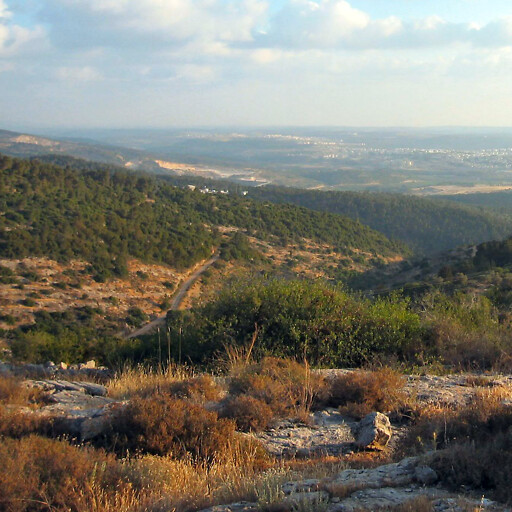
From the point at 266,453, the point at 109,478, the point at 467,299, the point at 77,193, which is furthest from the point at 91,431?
the point at 77,193

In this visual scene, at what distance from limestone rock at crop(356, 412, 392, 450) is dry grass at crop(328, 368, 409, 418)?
0.43 metres

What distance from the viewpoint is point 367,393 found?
16.6 feet

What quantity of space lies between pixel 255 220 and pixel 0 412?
3976cm

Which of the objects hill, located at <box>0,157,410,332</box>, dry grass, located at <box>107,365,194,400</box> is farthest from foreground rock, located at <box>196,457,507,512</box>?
hill, located at <box>0,157,410,332</box>

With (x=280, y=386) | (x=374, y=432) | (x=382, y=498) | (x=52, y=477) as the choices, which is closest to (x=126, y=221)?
(x=280, y=386)

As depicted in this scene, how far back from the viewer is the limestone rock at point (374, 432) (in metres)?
4.16

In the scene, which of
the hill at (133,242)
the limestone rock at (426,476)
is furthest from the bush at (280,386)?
the hill at (133,242)

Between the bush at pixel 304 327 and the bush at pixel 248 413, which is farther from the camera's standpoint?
the bush at pixel 304 327

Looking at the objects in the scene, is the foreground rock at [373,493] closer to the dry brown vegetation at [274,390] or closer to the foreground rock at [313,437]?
the foreground rock at [313,437]

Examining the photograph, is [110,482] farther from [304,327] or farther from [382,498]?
[304,327]

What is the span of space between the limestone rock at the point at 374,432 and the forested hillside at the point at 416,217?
44.2 metres

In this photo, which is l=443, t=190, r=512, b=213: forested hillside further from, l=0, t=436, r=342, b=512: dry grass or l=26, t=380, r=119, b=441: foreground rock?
l=0, t=436, r=342, b=512: dry grass

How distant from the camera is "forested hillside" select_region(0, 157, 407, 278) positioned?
2755 centimetres

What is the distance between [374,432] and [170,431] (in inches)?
65.1
